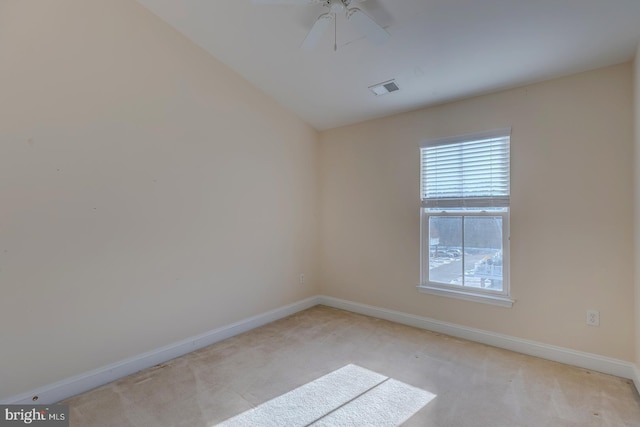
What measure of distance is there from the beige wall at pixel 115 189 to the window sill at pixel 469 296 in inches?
73.4

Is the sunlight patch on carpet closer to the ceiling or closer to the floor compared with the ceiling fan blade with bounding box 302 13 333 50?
closer to the floor

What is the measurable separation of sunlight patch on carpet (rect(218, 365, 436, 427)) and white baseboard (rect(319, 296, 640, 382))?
1114mm

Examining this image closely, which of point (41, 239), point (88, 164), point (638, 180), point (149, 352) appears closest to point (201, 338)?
point (149, 352)

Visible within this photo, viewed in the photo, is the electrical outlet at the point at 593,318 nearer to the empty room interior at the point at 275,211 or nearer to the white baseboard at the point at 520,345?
the empty room interior at the point at 275,211

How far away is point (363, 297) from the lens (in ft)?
12.5

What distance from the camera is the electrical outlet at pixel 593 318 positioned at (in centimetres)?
240

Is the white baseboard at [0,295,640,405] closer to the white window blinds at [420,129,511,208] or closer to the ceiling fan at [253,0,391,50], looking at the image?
the white window blinds at [420,129,511,208]

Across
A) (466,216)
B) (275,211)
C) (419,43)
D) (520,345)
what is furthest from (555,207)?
(275,211)

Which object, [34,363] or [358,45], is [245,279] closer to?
[34,363]

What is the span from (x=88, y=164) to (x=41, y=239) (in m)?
0.60

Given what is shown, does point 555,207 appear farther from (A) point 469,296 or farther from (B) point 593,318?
(A) point 469,296

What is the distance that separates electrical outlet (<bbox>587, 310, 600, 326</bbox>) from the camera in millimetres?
2404

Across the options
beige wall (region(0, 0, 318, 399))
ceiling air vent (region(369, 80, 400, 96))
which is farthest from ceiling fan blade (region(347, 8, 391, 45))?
beige wall (region(0, 0, 318, 399))

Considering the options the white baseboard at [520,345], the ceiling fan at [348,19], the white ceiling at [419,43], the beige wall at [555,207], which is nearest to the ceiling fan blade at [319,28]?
the ceiling fan at [348,19]
